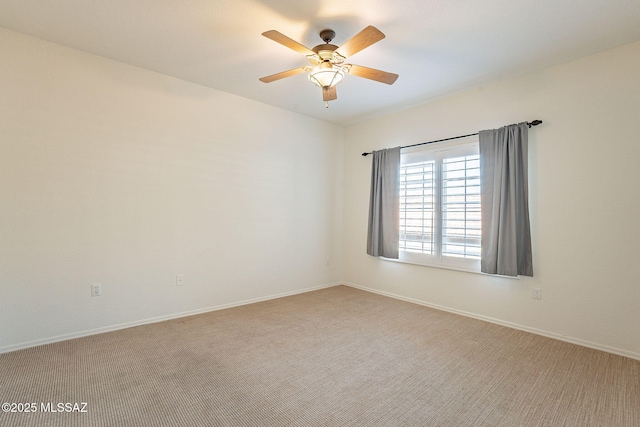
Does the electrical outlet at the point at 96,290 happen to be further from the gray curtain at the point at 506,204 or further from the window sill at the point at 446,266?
the gray curtain at the point at 506,204

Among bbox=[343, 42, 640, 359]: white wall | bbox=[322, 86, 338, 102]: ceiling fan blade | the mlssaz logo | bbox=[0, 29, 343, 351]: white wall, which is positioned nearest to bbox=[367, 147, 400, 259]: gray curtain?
bbox=[343, 42, 640, 359]: white wall

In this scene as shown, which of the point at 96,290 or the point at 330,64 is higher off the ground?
the point at 330,64

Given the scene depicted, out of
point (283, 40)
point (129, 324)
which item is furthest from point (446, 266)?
point (129, 324)

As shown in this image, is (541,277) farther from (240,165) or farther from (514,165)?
(240,165)

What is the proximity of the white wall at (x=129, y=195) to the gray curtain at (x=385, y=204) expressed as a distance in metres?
1.14

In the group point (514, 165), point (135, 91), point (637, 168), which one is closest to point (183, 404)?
point (135, 91)

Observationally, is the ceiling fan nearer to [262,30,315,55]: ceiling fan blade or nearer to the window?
[262,30,315,55]: ceiling fan blade

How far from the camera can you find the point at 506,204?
3.29 meters

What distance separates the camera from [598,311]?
283cm

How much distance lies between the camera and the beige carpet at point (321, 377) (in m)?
1.85

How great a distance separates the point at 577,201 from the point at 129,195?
4.53 m

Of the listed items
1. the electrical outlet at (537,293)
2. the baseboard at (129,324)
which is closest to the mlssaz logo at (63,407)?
the baseboard at (129,324)

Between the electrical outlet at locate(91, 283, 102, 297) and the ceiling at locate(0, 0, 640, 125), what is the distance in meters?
2.30

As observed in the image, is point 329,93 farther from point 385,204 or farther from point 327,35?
point 385,204
